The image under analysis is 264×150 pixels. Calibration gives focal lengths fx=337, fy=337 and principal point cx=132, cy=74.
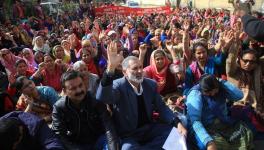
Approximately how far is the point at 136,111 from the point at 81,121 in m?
0.60

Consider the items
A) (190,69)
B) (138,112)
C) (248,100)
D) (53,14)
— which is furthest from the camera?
(53,14)

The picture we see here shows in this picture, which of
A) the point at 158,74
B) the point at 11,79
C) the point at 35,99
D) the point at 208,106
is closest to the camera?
the point at 208,106

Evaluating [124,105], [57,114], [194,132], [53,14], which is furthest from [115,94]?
[53,14]

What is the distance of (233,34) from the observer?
15.2 feet

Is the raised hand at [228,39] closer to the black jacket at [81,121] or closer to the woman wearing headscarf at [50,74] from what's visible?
the black jacket at [81,121]

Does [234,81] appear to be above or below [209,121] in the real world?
above

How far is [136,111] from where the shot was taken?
12.0ft

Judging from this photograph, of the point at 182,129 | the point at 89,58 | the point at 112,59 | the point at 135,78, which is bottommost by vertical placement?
the point at 182,129

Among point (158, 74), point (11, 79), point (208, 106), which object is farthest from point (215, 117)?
point (11, 79)

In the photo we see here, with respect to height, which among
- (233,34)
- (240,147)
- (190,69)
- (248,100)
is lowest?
(240,147)

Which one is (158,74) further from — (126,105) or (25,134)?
(25,134)

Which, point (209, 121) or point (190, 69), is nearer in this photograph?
point (209, 121)

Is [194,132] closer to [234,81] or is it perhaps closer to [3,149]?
[234,81]

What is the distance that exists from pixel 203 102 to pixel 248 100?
3.17ft
